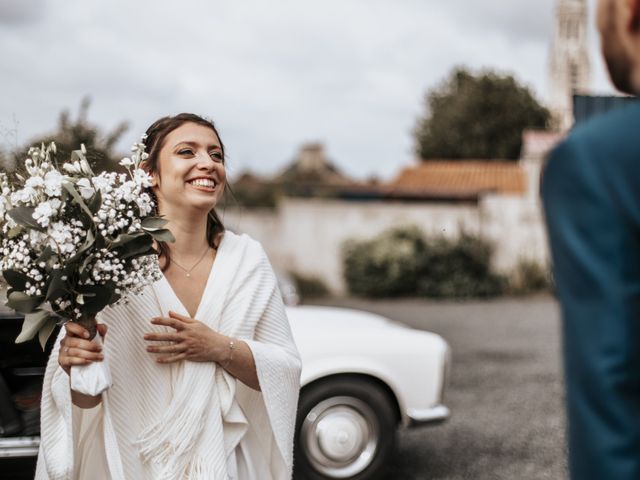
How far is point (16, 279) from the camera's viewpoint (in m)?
2.30

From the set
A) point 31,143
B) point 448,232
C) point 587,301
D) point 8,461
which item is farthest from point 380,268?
point 587,301

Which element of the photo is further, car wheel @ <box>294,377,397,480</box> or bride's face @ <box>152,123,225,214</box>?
car wheel @ <box>294,377,397,480</box>

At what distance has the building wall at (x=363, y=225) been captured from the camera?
67.3 feet

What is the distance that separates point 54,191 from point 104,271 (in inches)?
10.2

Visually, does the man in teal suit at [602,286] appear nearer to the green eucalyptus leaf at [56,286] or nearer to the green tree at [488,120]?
the green eucalyptus leaf at [56,286]

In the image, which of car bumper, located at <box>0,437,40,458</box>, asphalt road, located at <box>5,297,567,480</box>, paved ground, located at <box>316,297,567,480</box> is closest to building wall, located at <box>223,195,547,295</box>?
paved ground, located at <box>316,297,567,480</box>

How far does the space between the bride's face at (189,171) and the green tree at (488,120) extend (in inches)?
1594

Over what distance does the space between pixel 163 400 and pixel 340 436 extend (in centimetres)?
295

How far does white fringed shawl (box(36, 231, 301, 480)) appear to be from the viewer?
8.56 ft

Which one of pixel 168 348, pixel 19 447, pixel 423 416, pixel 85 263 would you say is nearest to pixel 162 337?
pixel 168 348

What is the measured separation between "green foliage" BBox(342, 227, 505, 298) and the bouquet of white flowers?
17251mm

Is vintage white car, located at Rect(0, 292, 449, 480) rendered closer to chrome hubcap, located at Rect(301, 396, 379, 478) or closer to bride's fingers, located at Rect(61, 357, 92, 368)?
chrome hubcap, located at Rect(301, 396, 379, 478)

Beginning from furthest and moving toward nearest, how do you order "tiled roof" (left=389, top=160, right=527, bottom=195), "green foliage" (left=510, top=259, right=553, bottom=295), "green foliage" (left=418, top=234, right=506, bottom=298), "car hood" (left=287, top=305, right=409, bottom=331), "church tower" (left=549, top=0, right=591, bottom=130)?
"church tower" (left=549, top=0, right=591, bottom=130), "tiled roof" (left=389, top=160, right=527, bottom=195), "green foliage" (left=510, top=259, right=553, bottom=295), "green foliage" (left=418, top=234, right=506, bottom=298), "car hood" (left=287, top=305, right=409, bottom=331)

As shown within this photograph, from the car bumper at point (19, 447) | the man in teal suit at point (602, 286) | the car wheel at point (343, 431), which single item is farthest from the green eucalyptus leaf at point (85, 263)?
the car wheel at point (343, 431)
